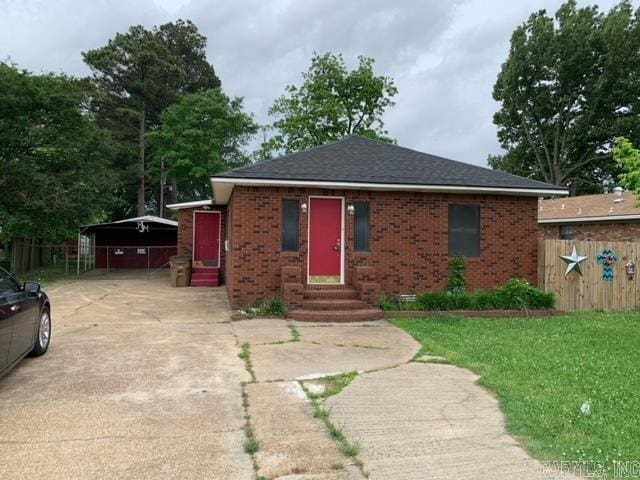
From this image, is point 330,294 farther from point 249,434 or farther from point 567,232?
point 567,232

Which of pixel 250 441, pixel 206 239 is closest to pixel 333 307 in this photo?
pixel 250 441

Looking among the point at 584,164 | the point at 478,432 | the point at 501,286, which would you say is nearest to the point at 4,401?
the point at 478,432

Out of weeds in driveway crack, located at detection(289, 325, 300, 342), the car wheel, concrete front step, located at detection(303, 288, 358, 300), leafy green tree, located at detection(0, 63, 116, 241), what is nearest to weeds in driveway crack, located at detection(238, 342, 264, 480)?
weeds in driveway crack, located at detection(289, 325, 300, 342)

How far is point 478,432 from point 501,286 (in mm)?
7897

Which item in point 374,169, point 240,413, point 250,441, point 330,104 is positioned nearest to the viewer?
point 250,441

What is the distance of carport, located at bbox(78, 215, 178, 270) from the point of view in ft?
79.9

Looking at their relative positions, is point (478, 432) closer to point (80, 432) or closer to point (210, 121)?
point (80, 432)

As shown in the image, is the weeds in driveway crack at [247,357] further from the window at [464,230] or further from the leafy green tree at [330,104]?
the leafy green tree at [330,104]

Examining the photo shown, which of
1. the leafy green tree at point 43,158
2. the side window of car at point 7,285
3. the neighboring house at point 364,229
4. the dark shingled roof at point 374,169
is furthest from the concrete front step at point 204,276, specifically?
the side window of car at point 7,285

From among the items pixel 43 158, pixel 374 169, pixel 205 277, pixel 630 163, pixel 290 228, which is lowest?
pixel 205 277

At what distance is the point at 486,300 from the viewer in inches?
410

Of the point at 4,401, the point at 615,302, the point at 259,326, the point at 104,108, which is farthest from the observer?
the point at 104,108

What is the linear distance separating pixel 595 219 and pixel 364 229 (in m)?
10.7

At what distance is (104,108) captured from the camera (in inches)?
1335
